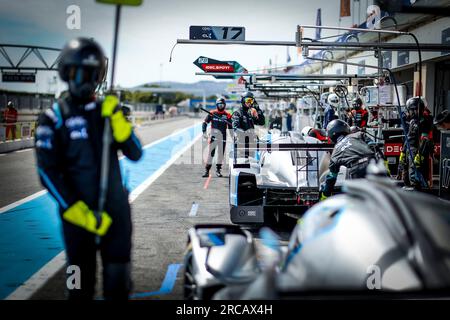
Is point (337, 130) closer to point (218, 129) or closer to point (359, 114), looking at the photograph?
point (359, 114)

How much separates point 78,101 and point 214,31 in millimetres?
6769

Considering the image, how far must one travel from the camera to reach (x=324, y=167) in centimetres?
859

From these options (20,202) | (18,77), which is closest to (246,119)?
(20,202)

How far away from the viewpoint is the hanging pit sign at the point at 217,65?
1248 centimetres

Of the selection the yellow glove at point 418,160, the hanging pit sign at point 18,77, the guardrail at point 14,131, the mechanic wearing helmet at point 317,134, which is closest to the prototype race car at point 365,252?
the mechanic wearing helmet at point 317,134

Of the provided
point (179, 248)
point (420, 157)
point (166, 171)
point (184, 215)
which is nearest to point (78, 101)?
point (179, 248)

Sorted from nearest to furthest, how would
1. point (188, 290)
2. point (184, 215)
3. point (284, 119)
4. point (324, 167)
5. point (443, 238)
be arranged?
point (443, 238) < point (188, 290) < point (324, 167) < point (184, 215) < point (284, 119)

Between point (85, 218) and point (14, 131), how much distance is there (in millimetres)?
22803

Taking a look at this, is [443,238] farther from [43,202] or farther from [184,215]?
[43,202]

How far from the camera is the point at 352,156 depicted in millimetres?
7375

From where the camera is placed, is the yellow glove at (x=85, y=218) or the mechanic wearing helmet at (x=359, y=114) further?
the mechanic wearing helmet at (x=359, y=114)

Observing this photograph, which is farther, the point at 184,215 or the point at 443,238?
the point at 184,215

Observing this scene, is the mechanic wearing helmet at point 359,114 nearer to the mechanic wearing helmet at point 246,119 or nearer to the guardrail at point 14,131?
the mechanic wearing helmet at point 246,119

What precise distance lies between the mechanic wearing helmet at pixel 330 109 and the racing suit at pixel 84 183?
1103cm
